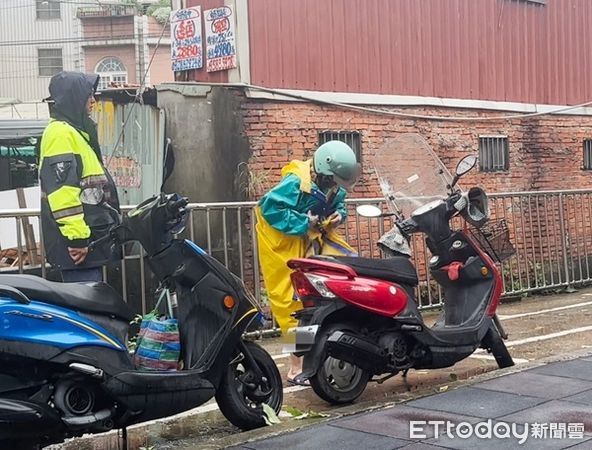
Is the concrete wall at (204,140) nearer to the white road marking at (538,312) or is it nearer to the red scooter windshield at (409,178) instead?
the white road marking at (538,312)

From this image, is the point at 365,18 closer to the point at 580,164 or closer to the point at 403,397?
the point at 580,164

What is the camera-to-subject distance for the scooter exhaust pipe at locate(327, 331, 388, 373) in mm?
5320

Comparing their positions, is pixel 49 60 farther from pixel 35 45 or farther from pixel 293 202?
pixel 293 202

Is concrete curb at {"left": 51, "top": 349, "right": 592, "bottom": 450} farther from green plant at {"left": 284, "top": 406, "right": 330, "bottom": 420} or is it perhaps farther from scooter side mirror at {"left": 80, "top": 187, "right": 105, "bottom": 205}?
scooter side mirror at {"left": 80, "top": 187, "right": 105, "bottom": 205}

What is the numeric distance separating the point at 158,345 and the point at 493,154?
350 inches

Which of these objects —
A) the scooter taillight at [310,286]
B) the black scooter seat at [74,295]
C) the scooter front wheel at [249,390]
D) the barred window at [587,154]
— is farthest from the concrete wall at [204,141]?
the barred window at [587,154]

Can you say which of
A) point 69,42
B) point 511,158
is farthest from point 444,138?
point 69,42

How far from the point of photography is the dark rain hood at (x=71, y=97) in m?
5.41

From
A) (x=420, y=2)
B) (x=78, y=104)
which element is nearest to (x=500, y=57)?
(x=420, y=2)

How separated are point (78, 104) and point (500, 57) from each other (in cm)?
875

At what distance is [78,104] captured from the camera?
5438 millimetres

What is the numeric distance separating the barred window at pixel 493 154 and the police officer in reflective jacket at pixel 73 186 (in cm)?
795

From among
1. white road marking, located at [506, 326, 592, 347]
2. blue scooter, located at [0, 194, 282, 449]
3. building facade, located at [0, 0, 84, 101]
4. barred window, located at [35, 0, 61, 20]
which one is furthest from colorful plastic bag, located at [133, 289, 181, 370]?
barred window, located at [35, 0, 61, 20]

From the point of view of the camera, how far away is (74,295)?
4.25m
